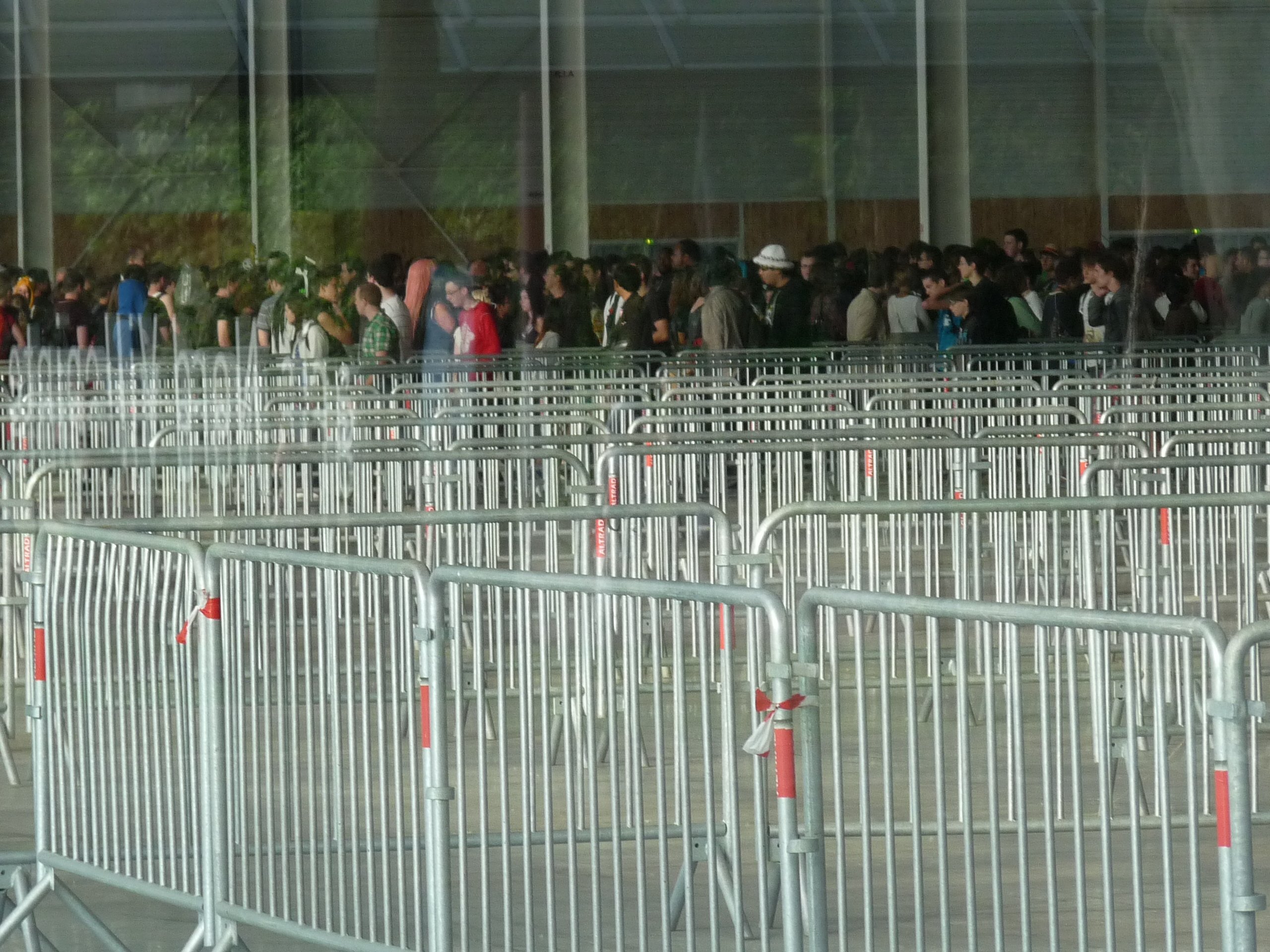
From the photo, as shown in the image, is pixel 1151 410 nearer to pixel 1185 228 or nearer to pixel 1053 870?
pixel 1185 228

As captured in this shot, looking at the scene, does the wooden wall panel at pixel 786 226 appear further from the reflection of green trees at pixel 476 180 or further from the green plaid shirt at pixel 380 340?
the green plaid shirt at pixel 380 340

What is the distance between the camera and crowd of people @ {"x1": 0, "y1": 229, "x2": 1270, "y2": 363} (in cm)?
1112

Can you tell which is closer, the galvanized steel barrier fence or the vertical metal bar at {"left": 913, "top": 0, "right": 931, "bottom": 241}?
the galvanized steel barrier fence

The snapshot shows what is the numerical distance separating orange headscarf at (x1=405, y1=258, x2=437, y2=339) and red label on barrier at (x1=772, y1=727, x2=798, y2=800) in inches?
278

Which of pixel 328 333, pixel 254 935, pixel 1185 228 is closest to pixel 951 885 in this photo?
pixel 254 935

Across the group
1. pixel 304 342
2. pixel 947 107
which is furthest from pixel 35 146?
pixel 947 107

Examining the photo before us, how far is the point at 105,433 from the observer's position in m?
12.6

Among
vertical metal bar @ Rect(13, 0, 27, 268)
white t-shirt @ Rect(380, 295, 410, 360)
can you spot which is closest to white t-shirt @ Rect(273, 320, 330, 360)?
white t-shirt @ Rect(380, 295, 410, 360)

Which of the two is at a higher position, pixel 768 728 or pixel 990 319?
pixel 990 319

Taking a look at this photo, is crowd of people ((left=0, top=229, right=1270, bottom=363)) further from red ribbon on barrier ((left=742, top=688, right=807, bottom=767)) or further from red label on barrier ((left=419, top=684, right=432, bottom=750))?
red ribbon on barrier ((left=742, top=688, right=807, bottom=767))

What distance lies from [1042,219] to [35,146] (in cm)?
572

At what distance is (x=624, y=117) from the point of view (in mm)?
11570

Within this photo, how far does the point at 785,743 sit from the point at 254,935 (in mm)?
2570

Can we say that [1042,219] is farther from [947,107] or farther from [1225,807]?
[1225,807]
